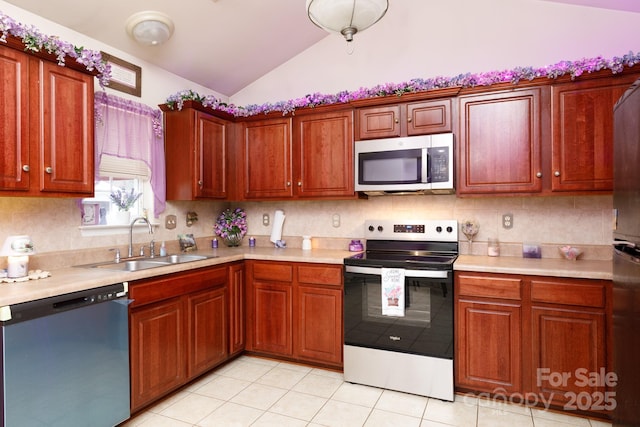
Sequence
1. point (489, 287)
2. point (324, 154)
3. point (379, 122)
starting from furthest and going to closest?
point (324, 154)
point (379, 122)
point (489, 287)

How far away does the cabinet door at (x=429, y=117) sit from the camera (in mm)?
2910

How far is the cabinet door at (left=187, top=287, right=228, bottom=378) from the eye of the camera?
2.76m

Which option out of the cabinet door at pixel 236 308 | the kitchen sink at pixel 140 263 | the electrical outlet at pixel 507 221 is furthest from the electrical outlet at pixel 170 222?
the electrical outlet at pixel 507 221

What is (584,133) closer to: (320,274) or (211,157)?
(320,274)

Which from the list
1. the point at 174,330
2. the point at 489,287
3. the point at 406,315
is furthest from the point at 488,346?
the point at 174,330

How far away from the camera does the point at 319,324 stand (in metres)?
3.05

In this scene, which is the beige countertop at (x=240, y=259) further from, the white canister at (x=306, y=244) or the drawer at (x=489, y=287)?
the white canister at (x=306, y=244)

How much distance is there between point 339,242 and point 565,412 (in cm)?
212

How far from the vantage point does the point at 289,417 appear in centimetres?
238

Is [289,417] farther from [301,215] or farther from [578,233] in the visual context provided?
[578,233]

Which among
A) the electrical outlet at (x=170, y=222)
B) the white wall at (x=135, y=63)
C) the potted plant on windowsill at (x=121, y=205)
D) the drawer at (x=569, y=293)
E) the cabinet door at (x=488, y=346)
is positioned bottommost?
the cabinet door at (x=488, y=346)

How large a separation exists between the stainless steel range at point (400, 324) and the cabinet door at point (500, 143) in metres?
0.67

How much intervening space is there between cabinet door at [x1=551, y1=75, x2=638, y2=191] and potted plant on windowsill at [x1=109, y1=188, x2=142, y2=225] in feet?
10.6

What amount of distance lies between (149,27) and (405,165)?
2198 mm
